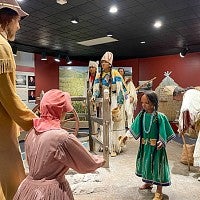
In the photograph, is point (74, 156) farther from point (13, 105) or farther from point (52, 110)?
point (13, 105)

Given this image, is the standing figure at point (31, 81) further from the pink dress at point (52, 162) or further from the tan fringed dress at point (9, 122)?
the pink dress at point (52, 162)

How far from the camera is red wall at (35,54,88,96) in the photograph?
9.06 metres

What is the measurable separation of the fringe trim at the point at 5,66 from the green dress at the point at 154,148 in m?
1.69

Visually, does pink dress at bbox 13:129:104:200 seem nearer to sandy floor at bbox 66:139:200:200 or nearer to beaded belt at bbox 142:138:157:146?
beaded belt at bbox 142:138:157:146

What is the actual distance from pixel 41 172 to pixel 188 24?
5.23 metres

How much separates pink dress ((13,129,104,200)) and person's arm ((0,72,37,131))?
0.11 metres

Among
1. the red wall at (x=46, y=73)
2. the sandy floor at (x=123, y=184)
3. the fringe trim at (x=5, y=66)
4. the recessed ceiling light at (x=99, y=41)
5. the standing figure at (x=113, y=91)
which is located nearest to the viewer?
the fringe trim at (x=5, y=66)

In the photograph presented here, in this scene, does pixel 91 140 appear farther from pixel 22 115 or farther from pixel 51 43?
pixel 51 43

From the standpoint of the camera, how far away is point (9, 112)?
1.45 meters

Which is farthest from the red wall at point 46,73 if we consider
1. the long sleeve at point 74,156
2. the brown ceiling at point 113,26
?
the long sleeve at point 74,156

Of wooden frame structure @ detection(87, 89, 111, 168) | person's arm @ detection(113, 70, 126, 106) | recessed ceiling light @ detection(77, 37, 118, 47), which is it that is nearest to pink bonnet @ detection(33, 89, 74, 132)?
wooden frame structure @ detection(87, 89, 111, 168)

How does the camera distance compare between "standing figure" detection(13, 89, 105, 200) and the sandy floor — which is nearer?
"standing figure" detection(13, 89, 105, 200)

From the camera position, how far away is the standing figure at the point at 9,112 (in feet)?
4.68

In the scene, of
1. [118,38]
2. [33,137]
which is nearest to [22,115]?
[33,137]
